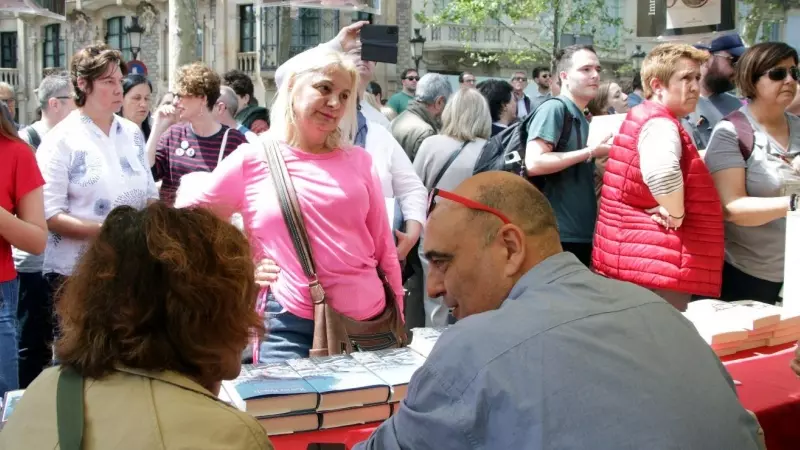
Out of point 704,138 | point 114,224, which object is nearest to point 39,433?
point 114,224

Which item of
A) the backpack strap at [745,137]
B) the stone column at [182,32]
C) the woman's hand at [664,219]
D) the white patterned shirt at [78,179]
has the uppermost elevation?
the stone column at [182,32]

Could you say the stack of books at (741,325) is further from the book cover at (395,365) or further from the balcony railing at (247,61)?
the balcony railing at (247,61)

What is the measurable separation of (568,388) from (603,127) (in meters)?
3.22

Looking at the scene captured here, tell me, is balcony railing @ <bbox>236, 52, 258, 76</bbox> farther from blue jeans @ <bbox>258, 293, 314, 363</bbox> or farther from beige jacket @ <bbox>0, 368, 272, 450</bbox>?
beige jacket @ <bbox>0, 368, 272, 450</bbox>

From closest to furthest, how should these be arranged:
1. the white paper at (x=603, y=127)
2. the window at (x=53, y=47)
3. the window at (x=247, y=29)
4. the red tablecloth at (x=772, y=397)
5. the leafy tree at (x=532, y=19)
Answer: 1. the red tablecloth at (x=772, y=397)
2. the white paper at (x=603, y=127)
3. the leafy tree at (x=532, y=19)
4. the window at (x=247, y=29)
5. the window at (x=53, y=47)

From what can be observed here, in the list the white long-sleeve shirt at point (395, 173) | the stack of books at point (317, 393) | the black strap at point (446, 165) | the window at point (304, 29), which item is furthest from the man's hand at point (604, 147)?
the window at point (304, 29)

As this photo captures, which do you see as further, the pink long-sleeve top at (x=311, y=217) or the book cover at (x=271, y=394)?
the pink long-sleeve top at (x=311, y=217)

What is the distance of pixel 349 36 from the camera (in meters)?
4.30

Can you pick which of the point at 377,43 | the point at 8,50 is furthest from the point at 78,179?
the point at 8,50

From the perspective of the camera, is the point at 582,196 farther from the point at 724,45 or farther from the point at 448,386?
the point at 448,386

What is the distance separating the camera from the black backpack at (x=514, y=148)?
4805 mm

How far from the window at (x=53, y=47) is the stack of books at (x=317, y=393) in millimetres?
41119

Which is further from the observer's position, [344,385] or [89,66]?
[89,66]

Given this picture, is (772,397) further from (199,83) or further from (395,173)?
(199,83)
